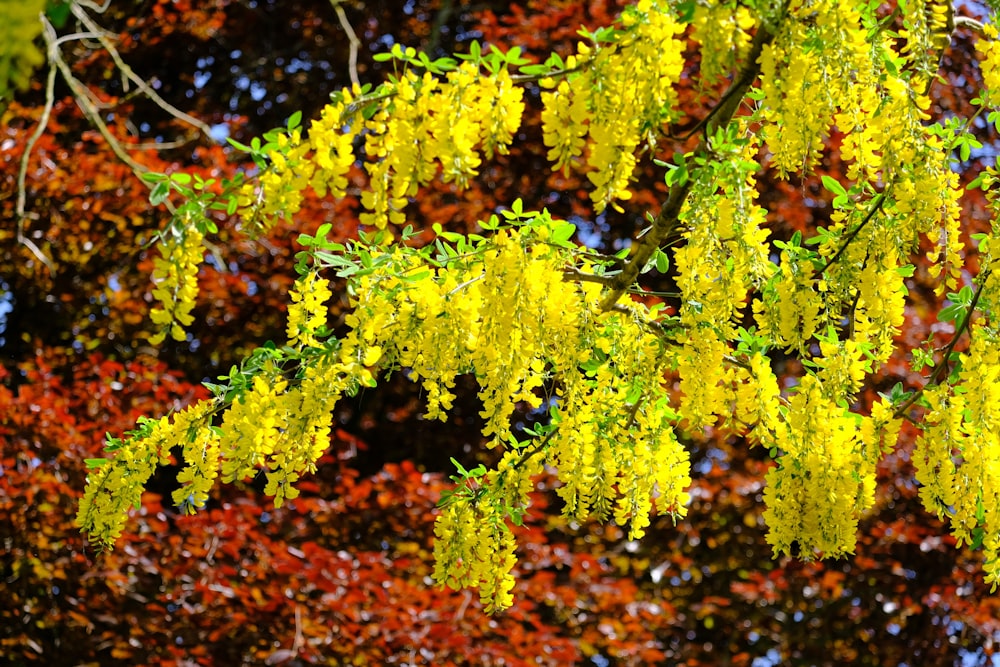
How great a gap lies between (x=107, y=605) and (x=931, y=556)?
431 centimetres

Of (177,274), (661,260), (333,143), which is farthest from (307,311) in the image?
(661,260)

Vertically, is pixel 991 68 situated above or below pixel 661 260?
above

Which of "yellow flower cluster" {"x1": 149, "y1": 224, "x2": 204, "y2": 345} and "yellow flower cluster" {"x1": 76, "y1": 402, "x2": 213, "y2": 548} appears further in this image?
"yellow flower cluster" {"x1": 76, "y1": 402, "x2": 213, "y2": 548}

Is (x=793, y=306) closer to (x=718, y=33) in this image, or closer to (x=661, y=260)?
(x=661, y=260)

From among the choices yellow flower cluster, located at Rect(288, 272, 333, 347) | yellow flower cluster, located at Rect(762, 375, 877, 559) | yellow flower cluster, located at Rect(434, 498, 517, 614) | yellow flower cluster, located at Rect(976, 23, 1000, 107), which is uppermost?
yellow flower cluster, located at Rect(976, 23, 1000, 107)

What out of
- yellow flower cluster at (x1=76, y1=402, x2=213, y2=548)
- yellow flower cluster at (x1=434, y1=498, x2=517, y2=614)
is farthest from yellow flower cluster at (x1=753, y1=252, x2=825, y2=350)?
yellow flower cluster at (x1=76, y1=402, x2=213, y2=548)

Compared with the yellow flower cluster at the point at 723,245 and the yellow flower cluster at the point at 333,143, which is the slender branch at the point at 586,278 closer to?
the yellow flower cluster at the point at 723,245

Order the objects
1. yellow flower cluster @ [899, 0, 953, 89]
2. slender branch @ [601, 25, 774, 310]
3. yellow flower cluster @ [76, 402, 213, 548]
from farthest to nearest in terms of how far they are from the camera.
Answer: yellow flower cluster @ [76, 402, 213, 548]
yellow flower cluster @ [899, 0, 953, 89]
slender branch @ [601, 25, 774, 310]

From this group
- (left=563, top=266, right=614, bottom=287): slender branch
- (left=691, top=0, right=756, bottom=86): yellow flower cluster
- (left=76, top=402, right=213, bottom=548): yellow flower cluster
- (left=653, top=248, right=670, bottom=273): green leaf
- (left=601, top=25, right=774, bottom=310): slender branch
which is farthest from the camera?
(left=76, top=402, right=213, bottom=548): yellow flower cluster

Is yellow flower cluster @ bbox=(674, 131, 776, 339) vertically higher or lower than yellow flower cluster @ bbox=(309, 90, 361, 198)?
lower

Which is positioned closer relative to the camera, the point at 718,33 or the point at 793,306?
the point at 718,33

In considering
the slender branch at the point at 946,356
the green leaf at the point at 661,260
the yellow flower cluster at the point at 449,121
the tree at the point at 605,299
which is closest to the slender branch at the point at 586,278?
the tree at the point at 605,299

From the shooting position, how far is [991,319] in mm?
3055

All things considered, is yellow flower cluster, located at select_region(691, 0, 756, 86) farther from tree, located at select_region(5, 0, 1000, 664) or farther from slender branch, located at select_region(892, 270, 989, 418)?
slender branch, located at select_region(892, 270, 989, 418)
